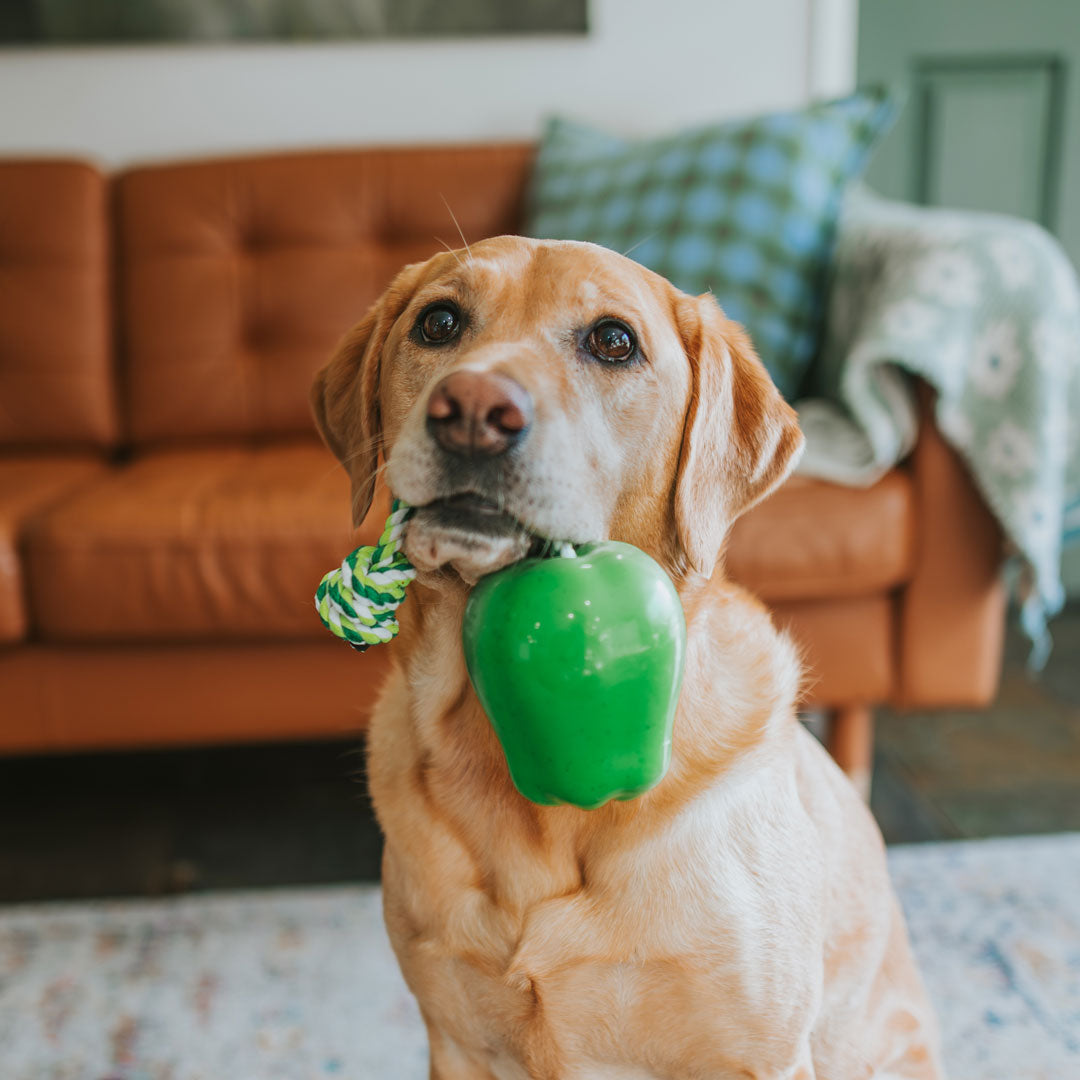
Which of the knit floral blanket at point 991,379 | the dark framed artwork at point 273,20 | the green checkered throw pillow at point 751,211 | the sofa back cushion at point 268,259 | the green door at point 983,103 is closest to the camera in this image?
the knit floral blanket at point 991,379

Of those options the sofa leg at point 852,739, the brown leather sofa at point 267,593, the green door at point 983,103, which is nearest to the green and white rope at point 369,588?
the brown leather sofa at point 267,593

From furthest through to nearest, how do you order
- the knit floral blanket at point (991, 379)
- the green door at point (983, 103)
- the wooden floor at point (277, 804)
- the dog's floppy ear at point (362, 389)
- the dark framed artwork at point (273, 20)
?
the green door at point (983, 103), the dark framed artwork at point (273, 20), the wooden floor at point (277, 804), the knit floral blanket at point (991, 379), the dog's floppy ear at point (362, 389)

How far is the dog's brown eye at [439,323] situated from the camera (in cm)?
110

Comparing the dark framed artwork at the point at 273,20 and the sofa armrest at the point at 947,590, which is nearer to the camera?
the sofa armrest at the point at 947,590

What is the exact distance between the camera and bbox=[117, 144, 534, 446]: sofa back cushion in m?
2.63

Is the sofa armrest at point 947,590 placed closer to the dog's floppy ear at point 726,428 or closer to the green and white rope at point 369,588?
the dog's floppy ear at point 726,428

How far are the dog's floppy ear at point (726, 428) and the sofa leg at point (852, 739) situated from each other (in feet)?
3.58

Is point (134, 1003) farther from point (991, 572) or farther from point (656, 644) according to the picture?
point (991, 572)

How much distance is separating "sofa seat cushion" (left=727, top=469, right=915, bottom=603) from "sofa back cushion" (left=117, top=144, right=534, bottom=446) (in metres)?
1.22

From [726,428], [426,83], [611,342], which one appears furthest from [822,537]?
[426,83]

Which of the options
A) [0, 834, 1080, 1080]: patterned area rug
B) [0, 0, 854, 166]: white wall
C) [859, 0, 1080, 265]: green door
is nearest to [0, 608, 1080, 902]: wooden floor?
[0, 834, 1080, 1080]: patterned area rug

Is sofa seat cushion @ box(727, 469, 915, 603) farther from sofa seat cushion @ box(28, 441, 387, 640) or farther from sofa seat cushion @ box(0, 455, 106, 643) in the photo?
sofa seat cushion @ box(0, 455, 106, 643)

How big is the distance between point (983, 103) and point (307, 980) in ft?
9.66

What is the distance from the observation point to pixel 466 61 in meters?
2.94
